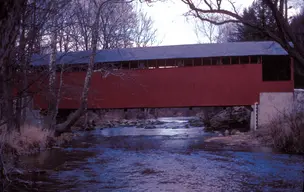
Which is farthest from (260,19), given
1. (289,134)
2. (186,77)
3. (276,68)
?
(276,68)

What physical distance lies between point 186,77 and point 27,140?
7180 mm

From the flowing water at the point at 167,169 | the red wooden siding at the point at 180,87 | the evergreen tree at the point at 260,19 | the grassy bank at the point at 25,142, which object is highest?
the evergreen tree at the point at 260,19

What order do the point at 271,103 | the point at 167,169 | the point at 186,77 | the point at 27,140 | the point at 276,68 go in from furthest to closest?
the point at 276,68 < the point at 186,77 < the point at 271,103 < the point at 27,140 < the point at 167,169

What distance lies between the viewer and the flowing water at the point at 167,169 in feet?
19.5

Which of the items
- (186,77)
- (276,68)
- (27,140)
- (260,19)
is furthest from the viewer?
(276,68)

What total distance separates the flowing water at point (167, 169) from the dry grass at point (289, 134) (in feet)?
2.21

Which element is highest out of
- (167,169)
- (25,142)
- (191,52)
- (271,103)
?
(191,52)

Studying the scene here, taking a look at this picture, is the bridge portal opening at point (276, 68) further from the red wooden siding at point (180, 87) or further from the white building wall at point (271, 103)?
the white building wall at point (271, 103)

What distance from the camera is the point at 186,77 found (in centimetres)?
1531

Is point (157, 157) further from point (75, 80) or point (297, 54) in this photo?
point (75, 80)

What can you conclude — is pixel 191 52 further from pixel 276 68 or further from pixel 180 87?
pixel 276 68

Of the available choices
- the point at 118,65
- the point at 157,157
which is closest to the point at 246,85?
the point at 118,65

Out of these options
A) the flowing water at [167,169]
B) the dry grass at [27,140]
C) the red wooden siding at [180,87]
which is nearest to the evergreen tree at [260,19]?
the flowing water at [167,169]

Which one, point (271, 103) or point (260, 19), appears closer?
point (260, 19)
